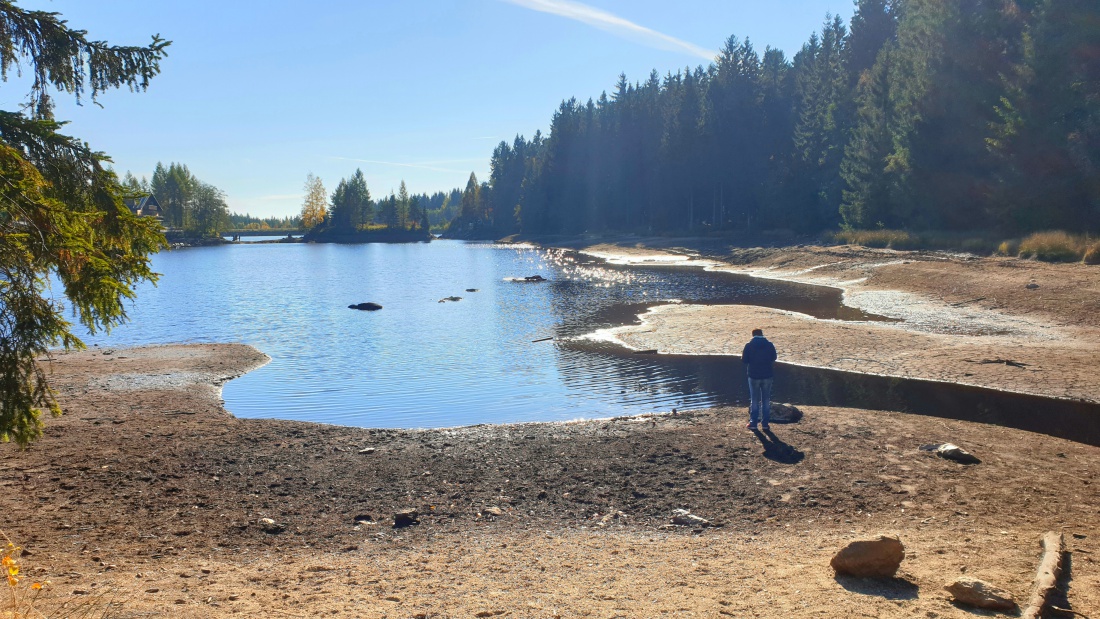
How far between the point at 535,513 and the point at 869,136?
65758 millimetres

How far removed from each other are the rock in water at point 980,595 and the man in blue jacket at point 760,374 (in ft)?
27.2

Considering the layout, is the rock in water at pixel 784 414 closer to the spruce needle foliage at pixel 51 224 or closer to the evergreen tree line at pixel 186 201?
the spruce needle foliage at pixel 51 224

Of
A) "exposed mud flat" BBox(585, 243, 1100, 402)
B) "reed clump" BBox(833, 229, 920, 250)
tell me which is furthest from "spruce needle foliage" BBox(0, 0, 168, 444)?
"reed clump" BBox(833, 229, 920, 250)

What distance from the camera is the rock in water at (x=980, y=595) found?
7.11m

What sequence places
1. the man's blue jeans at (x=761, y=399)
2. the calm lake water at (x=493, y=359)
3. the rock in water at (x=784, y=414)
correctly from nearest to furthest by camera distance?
the man's blue jeans at (x=761, y=399), the rock in water at (x=784, y=414), the calm lake water at (x=493, y=359)

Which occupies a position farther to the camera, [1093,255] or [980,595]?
[1093,255]

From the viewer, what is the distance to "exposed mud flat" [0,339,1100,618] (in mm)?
7988

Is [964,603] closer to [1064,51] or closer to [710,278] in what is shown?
[1064,51]

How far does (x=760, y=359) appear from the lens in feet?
52.2

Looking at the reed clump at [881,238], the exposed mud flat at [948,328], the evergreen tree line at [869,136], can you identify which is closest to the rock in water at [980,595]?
the exposed mud flat at [948,328]

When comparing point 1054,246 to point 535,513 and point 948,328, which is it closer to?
point 948,328

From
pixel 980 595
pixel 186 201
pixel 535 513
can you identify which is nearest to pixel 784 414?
pixel 535 513

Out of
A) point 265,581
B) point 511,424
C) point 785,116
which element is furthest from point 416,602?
point 785,116

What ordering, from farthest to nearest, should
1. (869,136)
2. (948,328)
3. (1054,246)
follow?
(869,136) → (1054,246) → (948,328)
